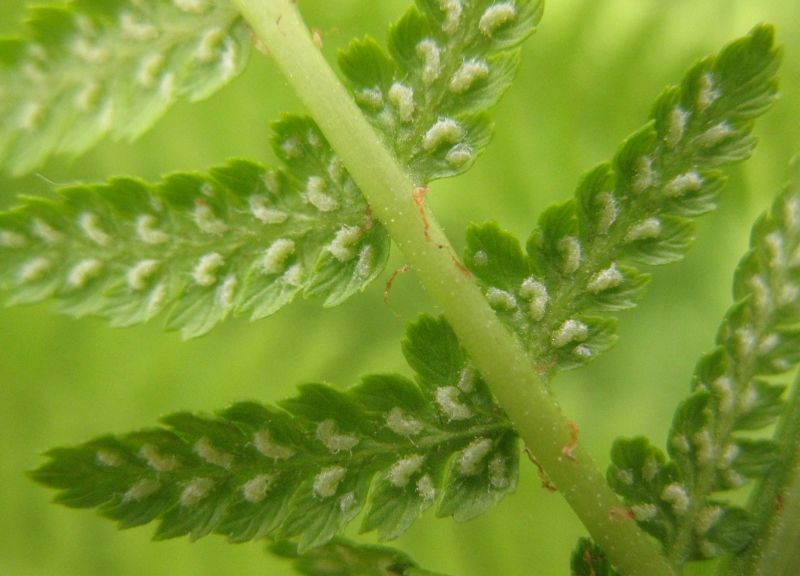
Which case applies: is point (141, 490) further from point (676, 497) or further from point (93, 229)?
point (676, 497)

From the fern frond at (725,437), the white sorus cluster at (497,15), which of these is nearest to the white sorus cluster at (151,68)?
the white sorus cluster at (497,15)

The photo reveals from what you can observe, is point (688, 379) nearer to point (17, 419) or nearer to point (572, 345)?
point (572, 345)

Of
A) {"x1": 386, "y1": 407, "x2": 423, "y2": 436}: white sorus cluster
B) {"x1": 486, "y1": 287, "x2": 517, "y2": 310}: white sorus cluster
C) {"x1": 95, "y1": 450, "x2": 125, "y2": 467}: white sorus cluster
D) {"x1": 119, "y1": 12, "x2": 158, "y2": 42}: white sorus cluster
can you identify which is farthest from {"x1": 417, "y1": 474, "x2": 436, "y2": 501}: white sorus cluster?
{"x1": 119, "y1": 12, "x2": 158, "y2": 42}: white sorus cluster

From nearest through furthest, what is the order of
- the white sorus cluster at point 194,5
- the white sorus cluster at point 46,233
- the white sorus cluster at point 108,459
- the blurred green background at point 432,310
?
the white sorus cluster at point 108,459
the white sorus cluster at point 46,233
the white sorus cluster at point 194,5
the blurred green background at point 432,310

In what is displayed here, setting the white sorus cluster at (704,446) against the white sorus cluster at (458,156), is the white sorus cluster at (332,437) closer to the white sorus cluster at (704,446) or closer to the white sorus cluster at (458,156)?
the white sorus cluster at (458,156)

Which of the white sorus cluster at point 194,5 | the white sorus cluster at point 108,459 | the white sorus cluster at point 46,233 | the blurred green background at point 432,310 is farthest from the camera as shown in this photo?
the blurred green background at point 432,310

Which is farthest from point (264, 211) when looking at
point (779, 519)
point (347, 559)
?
point (779, 519)

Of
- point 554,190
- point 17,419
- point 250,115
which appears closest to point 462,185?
point 554,190
